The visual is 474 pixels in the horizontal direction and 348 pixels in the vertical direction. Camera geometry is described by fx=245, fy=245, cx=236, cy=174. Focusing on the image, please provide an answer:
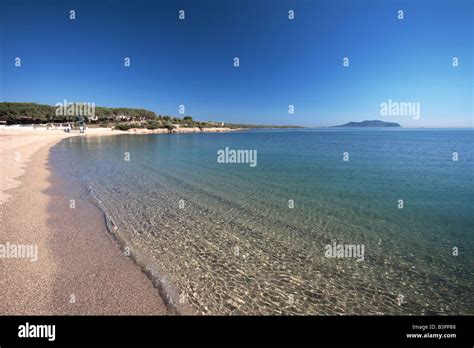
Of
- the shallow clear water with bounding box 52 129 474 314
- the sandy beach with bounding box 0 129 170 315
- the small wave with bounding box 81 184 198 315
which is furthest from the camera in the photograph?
the shallow clear water with bounding box 52 129 474 314

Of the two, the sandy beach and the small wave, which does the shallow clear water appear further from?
the sandy beach

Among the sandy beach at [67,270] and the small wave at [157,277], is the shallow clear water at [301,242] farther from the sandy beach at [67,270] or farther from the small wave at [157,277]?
the sandy beach at [67,270]

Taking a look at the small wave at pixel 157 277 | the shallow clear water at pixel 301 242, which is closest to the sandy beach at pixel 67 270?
the small wave at pixel 157 277

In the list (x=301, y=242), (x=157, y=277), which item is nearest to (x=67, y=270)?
(x=157, y=277)

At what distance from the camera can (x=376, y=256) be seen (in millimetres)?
7781

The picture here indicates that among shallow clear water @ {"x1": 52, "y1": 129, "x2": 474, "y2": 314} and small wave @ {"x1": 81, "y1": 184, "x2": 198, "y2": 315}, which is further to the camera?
shallow clear water @ {"x1": 52, "y1": 129, "x2": 474, "y2": 314}

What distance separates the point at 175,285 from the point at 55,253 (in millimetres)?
4098

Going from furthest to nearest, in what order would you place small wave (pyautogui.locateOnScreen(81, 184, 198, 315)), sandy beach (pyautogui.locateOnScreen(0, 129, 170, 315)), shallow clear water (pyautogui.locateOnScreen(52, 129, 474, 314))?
shallow clear water (pyautogui.locateOnScreen(52, 129, 474, 314)), small wave (pyautogui.locateOnScreen(81, 184, 198, 315)), sandy beach (pyautogui.locateOnScreen(0, 129, 170, 315))

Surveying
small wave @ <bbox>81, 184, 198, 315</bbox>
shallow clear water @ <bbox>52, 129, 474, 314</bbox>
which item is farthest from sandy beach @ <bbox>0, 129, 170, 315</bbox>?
shallow clear water @ <bbox>52, 129, 474, 314</bbox>

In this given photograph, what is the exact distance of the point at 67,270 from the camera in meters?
6.46

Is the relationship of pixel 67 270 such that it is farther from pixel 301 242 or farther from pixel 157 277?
pixel 301 242

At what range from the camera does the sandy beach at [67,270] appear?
5.20 metres

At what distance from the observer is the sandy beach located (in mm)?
5199

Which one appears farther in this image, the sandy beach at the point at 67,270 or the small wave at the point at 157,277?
the small wave at the point at 157,277
